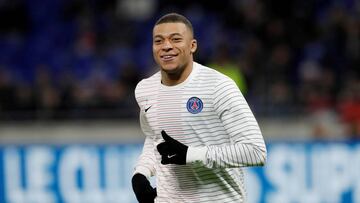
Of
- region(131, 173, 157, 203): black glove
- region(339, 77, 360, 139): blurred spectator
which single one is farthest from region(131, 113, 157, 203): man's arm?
region(339, 77, 360, 139): blurred spectator

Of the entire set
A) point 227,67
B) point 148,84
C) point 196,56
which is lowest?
point 148,84

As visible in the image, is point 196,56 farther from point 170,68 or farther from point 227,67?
point 170,68

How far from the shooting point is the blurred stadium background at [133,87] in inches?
402

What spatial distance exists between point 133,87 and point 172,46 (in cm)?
829

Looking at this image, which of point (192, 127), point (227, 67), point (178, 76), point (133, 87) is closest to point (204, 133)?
point (192, 127)

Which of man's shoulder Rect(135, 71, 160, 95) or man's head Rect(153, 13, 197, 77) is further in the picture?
man's shoulder Rect(135, 71, 160, 95)

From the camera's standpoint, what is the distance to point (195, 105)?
4.56m

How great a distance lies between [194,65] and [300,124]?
259 inches

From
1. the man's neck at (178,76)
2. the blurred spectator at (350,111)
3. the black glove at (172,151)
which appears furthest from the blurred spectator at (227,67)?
the black glove at (172,151)

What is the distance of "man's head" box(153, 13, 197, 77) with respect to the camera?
4.61m

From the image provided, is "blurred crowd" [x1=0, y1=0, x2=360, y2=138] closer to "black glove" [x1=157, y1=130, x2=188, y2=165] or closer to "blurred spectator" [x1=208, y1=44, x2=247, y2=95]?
"blurred spectator" [x1=208, y1=44, x2=247, y2=95]

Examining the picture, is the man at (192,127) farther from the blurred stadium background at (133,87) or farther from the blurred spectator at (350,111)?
the blurred spectator at (350,111)

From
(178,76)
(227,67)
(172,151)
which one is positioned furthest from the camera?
(227,67)

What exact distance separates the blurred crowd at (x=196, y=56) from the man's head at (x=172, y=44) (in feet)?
21.6
